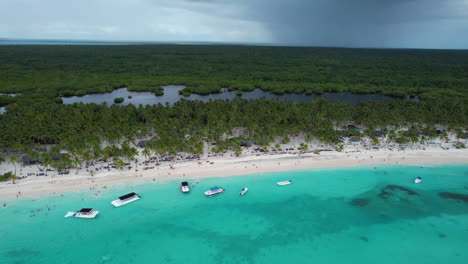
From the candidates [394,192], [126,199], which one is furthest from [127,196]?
[394,192]

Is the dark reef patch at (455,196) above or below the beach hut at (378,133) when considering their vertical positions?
below

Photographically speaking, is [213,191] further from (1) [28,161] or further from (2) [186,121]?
(1) [28,161]

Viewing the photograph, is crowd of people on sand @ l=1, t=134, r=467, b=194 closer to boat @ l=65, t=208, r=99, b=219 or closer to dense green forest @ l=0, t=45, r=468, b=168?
dense green forest @ l=0, t=45, r=468, b=168

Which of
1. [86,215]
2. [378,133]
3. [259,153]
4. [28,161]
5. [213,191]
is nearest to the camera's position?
[86,215]

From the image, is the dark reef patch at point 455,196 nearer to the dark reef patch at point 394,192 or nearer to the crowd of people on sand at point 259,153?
the dark reef patch at point 394,192

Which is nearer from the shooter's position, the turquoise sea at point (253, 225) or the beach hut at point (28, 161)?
the turquoise sea at point (253, 225)

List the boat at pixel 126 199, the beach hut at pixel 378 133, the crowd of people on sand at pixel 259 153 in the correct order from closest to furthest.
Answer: the boat at pixel 126 199 < the crowd of people on sand at pixel 259 153 < the beach hut at pixel 378 133

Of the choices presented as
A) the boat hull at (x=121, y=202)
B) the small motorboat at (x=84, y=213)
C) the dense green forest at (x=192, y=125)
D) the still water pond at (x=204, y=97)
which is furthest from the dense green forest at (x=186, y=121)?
the small motorboat at (x=84, y=213)
